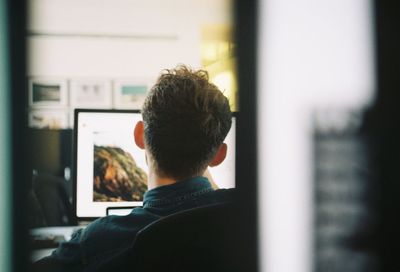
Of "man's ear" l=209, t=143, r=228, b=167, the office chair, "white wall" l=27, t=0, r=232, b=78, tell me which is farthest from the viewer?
"white wall" l=27, t=0, r=232, b=78

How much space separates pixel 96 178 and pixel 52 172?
0.91ft

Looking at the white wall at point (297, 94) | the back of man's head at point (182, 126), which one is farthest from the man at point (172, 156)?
the white wall at point (297, 94)

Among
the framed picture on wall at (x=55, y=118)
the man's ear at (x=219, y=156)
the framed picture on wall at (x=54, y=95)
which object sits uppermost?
the framed picture on wall at (x=54, y=95)

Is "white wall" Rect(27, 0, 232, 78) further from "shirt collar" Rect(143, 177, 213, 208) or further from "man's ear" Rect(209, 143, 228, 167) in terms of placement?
"shirt collar" Rect(143, 177, 213, 208)

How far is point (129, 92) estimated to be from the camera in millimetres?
3211

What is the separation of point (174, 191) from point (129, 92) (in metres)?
2.36

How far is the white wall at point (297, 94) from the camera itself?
740 millimetres

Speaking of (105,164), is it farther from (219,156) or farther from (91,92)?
(91,92)

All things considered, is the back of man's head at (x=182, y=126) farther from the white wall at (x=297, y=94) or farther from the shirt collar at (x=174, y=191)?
the white wall at (x=297, y=94)

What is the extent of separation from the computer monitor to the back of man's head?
46 cm

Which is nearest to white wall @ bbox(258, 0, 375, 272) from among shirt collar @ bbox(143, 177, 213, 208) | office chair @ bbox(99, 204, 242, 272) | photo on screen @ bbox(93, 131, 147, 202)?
office chair @ bbox(99, 204, 242, 272)

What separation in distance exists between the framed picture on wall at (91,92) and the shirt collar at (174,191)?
2.33 m

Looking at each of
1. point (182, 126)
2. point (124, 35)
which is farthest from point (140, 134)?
point (124, 35)

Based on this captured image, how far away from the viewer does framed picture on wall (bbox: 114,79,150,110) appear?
318cm
